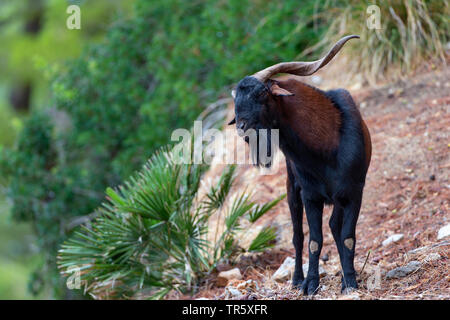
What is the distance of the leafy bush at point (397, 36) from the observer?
9438mm

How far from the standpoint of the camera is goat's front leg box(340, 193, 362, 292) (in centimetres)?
531

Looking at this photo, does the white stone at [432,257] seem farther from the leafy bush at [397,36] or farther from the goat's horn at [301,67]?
the leafy bush at [397,36]

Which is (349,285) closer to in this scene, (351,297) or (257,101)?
(351,297)

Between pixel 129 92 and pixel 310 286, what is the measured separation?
8.81 m

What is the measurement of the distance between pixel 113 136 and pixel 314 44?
485 cm

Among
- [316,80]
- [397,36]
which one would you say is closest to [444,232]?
[397,36]

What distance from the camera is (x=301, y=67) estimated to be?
207 inches

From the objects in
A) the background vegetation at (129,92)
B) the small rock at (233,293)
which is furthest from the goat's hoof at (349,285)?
the background vegetation at (129,92)

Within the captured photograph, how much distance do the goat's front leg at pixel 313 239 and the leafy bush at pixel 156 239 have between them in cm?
152

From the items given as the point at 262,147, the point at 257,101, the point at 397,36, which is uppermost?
the point at 397,36

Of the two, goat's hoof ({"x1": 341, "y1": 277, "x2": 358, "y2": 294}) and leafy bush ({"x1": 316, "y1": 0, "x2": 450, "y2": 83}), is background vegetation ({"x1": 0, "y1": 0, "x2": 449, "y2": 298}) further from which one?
Result: goat's hoof ({"x1": 341, "y1": 277, "x2": 358, "y2": 294})

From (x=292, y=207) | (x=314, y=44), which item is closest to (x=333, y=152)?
(x=292, y=207)

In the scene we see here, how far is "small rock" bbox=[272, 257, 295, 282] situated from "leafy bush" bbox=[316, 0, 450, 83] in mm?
4175

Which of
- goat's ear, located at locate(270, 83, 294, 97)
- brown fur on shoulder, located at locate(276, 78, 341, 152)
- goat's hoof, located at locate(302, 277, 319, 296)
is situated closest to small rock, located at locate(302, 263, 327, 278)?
goat's hoof, located at locate(302, 277, 319, 296)
